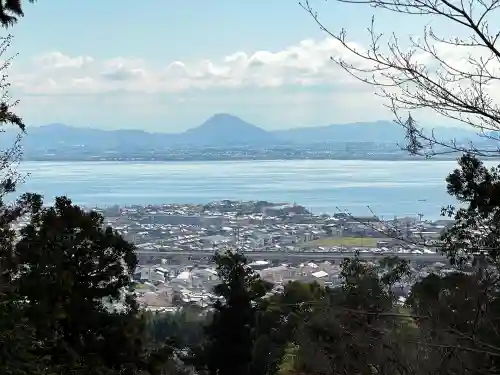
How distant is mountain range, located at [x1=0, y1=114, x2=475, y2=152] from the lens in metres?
33.0

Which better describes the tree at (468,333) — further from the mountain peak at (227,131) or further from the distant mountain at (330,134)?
the mountain peak at (227,131)

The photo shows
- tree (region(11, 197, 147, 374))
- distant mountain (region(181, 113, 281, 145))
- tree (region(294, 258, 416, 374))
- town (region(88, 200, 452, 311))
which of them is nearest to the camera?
tree (region(294, 258, 416, 374))

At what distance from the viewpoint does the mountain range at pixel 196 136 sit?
108 feet

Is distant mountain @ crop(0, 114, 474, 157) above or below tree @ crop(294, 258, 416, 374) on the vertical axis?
above

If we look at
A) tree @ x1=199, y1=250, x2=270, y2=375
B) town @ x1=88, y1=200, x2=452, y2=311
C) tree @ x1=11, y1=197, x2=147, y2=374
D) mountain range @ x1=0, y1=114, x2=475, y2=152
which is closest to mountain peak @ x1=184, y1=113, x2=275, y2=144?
mountain range @ x1=0, y1=114, x2=475, y2=152

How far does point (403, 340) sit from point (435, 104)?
1.67 m

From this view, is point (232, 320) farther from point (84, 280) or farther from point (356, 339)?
point (356, 339)

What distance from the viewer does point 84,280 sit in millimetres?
8836

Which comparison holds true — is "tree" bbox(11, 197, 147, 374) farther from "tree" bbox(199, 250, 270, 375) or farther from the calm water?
the calm water

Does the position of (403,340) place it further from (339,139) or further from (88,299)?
(339,139)

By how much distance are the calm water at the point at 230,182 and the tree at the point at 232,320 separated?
4.51 metres

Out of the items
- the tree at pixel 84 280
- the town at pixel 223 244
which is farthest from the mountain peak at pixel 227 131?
the tree at pixel 84 280

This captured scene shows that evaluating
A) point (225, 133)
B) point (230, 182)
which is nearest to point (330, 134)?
point (230, 182)

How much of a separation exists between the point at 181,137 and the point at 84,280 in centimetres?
4384
